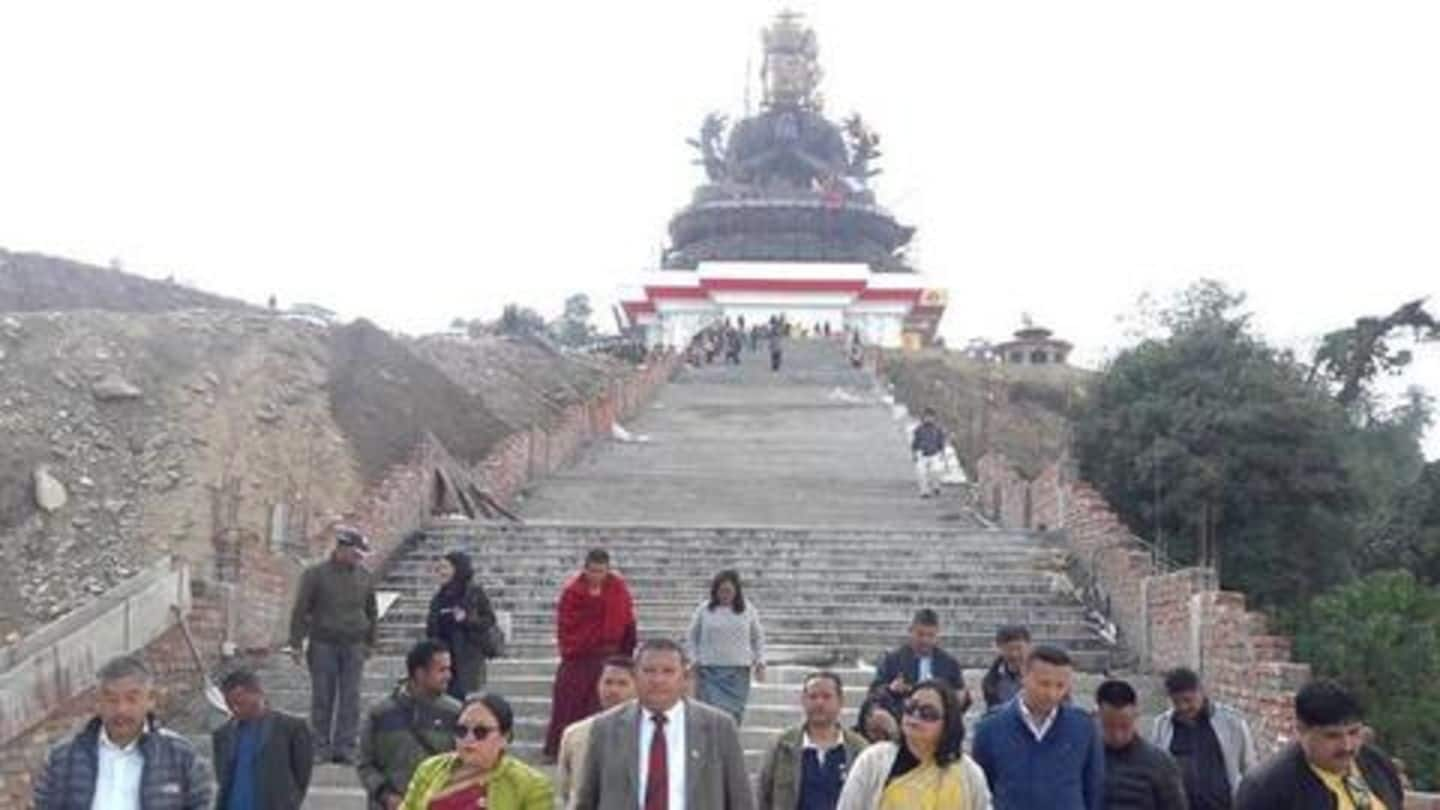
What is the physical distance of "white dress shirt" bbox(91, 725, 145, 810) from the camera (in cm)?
611

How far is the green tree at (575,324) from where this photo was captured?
71287mm

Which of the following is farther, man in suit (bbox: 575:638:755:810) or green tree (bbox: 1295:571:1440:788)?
green tree (bbox: 1295:571:1440:788)

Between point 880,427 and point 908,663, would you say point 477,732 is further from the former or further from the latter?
point 880,427

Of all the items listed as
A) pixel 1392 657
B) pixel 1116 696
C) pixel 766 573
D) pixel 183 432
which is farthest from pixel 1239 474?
pixel 1116 696

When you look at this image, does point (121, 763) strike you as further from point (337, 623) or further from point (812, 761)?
point (337, 623)

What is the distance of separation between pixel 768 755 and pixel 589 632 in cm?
302

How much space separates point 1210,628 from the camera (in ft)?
40.8

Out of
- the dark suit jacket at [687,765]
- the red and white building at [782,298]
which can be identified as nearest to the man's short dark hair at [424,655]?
the dark suit jacket at [687,765]

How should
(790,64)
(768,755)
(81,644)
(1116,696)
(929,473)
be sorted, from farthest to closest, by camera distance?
(790,64), (929,473), (81,644), (768,755), (1116,696)

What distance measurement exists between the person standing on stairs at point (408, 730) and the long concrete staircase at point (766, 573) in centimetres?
293

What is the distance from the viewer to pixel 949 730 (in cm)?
573

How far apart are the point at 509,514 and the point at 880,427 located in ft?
42.1

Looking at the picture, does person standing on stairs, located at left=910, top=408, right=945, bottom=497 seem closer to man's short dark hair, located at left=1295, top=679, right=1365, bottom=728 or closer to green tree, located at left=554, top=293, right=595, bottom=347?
man's short dark hair, located at left=1295, top=679, right=1365, bottom=728

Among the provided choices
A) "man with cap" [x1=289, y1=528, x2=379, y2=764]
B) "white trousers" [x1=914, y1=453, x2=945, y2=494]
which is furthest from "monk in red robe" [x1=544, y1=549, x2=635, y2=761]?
"white trousers" [x1=914, y1=453, x2=945, y2=494]
